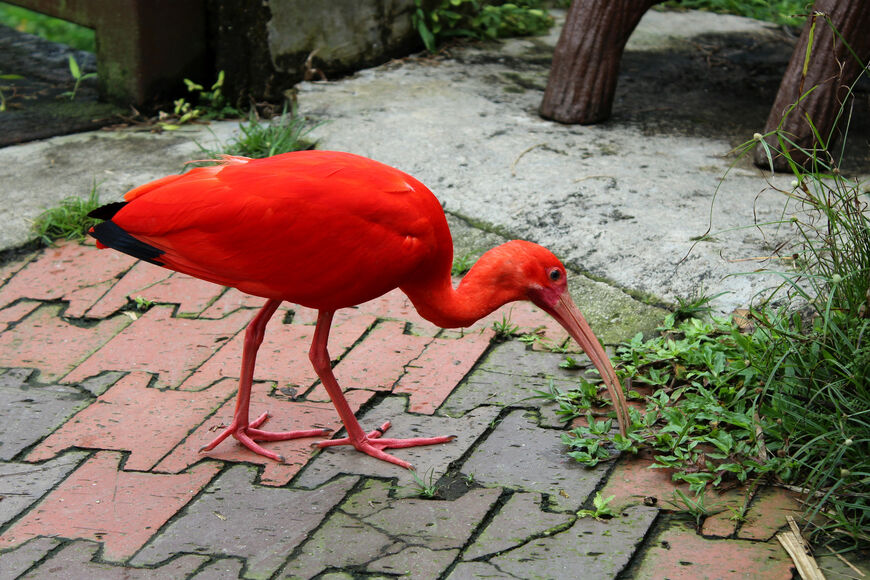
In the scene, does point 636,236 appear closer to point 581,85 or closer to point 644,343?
point 644,343

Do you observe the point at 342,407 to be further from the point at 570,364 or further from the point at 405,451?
the point at 570,364

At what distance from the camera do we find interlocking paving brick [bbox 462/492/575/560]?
2473 mm

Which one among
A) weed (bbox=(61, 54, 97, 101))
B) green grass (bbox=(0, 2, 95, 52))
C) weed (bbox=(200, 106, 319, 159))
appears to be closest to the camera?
weed (bbox=(200, 106, 319, 159))

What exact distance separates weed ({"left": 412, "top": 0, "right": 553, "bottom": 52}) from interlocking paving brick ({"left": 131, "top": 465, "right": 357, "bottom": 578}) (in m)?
3.67

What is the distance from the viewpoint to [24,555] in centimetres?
248

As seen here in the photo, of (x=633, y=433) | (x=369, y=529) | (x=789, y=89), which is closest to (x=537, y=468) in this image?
(x=633, y=433)

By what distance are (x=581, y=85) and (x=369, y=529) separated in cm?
292

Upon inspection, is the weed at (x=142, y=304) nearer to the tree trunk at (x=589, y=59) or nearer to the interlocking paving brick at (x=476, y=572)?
the interlocking paving brick at (x=476, y=572)

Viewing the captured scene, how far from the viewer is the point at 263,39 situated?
200 inches

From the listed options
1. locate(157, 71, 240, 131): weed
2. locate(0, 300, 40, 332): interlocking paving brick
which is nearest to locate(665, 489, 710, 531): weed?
locate(0, 300, 40, 332): interlocking paving brick

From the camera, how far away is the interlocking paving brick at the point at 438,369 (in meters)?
3.20

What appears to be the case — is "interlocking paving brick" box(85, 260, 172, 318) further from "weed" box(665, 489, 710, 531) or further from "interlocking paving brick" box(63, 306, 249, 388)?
"weed" box(665, 489, 710, 531)

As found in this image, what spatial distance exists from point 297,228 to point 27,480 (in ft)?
3.66

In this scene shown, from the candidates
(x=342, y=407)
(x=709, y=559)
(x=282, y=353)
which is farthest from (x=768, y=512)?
(x=282, y=353)
